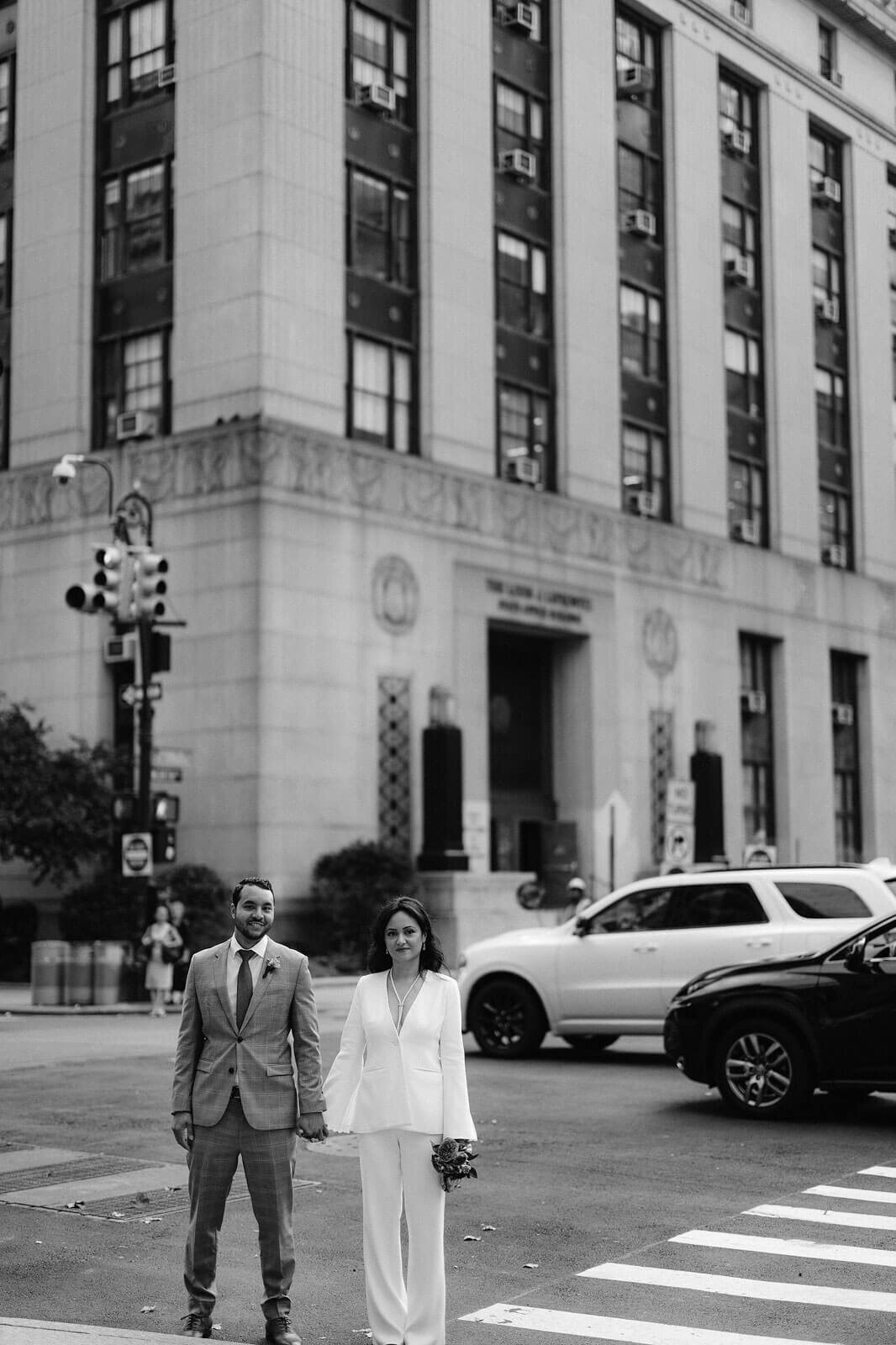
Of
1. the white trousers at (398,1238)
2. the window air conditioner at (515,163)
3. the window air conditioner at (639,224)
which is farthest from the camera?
the window air conditioner at (639,224)

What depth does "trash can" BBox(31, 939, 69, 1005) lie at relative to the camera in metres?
28.4

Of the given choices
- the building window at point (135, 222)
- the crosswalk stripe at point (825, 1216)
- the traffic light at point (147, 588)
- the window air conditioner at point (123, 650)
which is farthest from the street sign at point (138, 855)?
the crosswalk stripe at point (825, 1216)

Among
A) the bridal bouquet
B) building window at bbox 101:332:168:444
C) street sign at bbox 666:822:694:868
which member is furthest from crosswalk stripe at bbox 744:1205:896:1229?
building window at bbox 101:332:168:444

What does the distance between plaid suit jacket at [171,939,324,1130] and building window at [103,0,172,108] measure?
3441 cm

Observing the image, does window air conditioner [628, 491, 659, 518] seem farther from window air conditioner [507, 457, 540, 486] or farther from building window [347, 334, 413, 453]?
building window [347, 334, 413, 453]

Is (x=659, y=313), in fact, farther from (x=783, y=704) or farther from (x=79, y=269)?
(x=79, y=269)

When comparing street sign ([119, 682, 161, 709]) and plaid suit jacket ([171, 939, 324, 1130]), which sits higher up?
street sign ([119, 682, 161, 709])

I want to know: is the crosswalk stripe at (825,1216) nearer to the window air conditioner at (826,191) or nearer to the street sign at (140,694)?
the street sign at (140,694)

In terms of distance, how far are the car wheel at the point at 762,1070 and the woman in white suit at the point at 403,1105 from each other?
7.14m

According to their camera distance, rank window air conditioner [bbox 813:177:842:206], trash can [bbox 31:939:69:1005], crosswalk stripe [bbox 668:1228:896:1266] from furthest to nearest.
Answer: window air conditioner [bbox 813:177:842:206]
trash can [bbox 31:939:69:1005]
crosswalk stripe [bbox 668:1228:896:1266]

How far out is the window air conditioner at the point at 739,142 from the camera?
4994cm

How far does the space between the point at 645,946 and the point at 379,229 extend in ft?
81.9

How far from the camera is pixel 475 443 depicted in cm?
4025

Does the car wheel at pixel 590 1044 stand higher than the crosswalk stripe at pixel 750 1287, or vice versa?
the car wheel at pixel 590 1044
